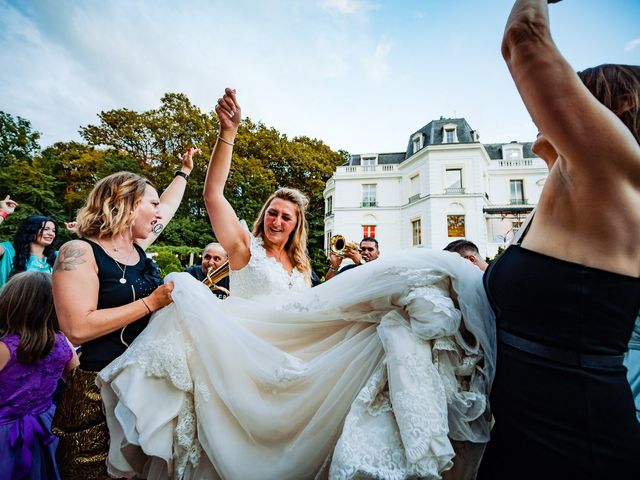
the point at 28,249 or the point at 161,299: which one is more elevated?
the point at 28,249

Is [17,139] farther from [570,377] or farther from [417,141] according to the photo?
[570,377]

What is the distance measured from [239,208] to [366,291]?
23.3m

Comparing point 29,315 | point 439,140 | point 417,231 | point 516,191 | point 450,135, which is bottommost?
point 29,315

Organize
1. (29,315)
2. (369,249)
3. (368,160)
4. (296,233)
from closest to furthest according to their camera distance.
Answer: (29,315) → (296,233) → (369,249) → (368,160)

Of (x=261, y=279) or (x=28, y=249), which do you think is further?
(x=28, y=249)

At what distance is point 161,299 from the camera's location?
1628 millimetres

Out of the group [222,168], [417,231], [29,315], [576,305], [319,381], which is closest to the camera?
[576,305]

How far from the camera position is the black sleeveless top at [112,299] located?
1.63 metres

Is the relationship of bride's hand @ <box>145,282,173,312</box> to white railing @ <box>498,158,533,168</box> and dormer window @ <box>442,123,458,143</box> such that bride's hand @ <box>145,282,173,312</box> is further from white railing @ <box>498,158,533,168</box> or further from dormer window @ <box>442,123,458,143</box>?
white railing @ <box>498,158,533,168</box>

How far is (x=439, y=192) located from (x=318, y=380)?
25100 millimetres

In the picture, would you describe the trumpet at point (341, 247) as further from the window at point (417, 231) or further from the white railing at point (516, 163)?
the white railing at point (516, 163)

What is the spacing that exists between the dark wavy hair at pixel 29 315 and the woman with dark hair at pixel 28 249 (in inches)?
102

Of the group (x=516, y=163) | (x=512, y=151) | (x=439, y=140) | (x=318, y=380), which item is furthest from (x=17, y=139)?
(x=512, y=151)

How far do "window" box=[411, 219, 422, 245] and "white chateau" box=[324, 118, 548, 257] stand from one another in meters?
0.09
